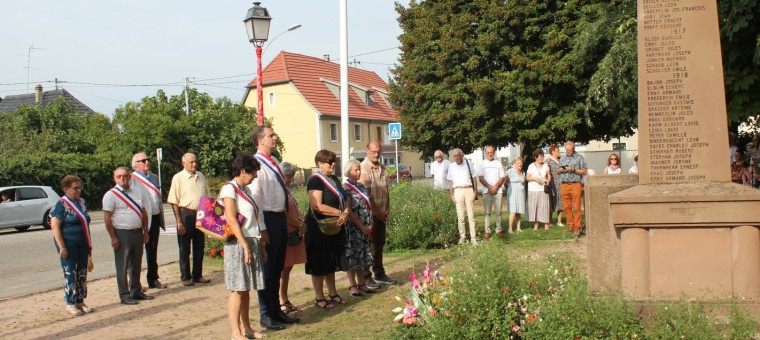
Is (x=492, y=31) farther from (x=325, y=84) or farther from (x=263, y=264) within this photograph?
(x=325, y=84)

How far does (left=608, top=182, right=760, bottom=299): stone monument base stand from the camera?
226 inches

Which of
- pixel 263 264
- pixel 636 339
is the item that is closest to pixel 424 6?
pixel 263 264

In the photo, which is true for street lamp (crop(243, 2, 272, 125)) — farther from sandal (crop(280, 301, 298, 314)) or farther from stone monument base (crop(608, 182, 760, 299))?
stone monument base (crop(608, 182, 760, 299))

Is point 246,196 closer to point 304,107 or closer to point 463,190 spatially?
point 463,190

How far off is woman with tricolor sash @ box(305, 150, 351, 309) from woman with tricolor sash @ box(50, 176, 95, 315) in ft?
8.67

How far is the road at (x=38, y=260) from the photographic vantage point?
11.8m

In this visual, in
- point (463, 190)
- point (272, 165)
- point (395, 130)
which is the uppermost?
point (395, 130)

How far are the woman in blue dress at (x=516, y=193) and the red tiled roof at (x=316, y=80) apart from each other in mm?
38670

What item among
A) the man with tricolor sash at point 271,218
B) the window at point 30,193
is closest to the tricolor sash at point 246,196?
the man with tricolor sash at point 271,218

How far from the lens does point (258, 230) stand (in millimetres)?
6918

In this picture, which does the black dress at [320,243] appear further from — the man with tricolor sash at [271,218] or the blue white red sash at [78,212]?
the blue white red sash at [78,212]

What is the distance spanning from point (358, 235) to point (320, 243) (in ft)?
2.02

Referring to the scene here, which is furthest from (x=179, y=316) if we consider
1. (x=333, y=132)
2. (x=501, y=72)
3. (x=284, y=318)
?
(x=333, y=132)

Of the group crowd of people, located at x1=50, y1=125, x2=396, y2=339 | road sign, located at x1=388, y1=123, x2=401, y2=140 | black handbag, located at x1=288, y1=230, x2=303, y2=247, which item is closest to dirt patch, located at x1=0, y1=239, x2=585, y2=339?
crowd of people, located at x1=50, y1=125, x2=396, y2=339
